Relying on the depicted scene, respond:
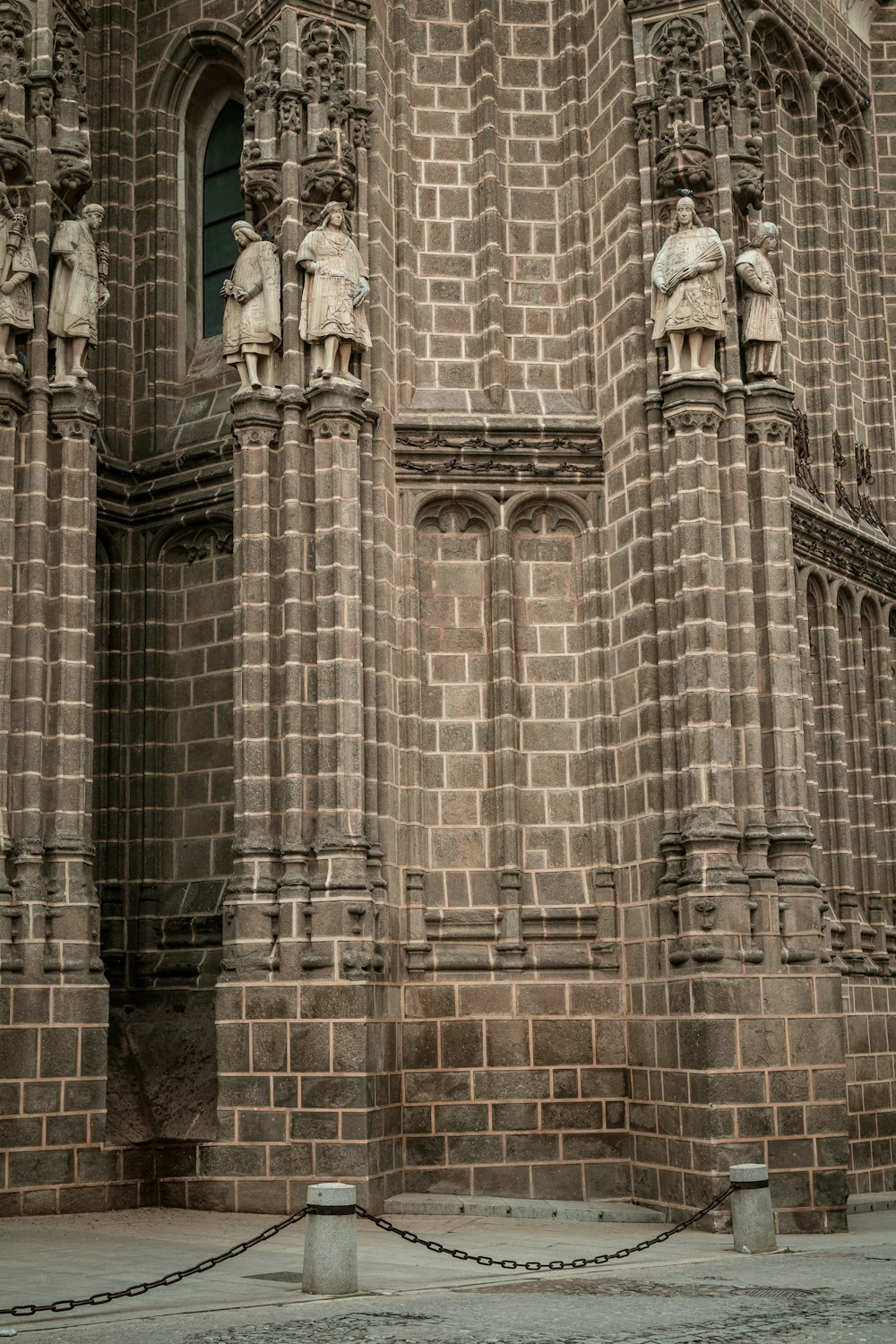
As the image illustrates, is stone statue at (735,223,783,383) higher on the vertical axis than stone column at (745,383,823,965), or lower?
higher

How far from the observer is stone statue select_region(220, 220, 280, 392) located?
19016 mm

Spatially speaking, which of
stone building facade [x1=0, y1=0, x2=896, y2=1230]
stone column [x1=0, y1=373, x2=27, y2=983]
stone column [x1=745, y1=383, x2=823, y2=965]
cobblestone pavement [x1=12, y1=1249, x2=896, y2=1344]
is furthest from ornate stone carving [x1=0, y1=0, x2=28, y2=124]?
cobblestone pavement [x1=12, y1=1249, x2=896, y2=1344]

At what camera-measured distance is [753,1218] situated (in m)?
14.5

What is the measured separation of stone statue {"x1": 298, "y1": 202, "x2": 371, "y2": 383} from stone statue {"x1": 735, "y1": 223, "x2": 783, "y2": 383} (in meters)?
4.08

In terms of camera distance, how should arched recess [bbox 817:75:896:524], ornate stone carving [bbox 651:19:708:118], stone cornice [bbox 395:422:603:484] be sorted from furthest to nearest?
1. arched recess [bbox 817:75:896:524]
2. stone cornice [bbox 395:422:603:484]
3. ornate stone carving [bbox 651:19:708:118]

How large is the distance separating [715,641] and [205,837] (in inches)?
261

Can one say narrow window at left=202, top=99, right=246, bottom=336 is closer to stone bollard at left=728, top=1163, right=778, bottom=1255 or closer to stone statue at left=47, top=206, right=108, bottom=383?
stone statue at left=47, top=206, right=108, bottom=383

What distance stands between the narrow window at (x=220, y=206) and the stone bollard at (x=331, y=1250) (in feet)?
44.2

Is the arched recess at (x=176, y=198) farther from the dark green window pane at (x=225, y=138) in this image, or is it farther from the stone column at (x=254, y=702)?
the stone column at (x=254, y=702)

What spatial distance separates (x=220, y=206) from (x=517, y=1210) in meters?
13.1

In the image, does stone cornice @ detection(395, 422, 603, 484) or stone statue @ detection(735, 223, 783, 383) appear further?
stone cornice @ detection(395, 422, 603, 484)

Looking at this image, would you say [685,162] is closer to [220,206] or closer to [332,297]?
[332,297]

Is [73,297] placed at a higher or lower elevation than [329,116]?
lower

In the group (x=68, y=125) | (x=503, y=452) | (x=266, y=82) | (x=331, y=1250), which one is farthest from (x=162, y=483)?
(x=331, y=1250)
